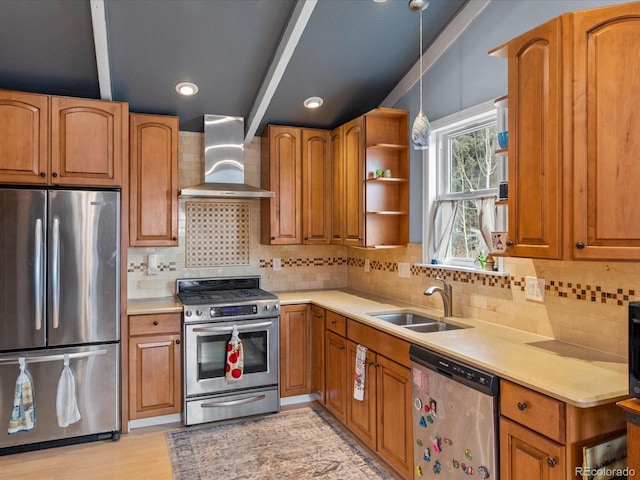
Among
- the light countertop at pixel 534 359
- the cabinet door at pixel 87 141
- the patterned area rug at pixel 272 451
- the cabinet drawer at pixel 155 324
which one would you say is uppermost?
the cabinet door at pixel 87 141

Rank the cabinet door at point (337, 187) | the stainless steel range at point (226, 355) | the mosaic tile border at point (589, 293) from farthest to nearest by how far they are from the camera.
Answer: the cabinet door at point (337, 187), the stainless steel range at point (226, 355), the mosaic tile border at point (589, 293)

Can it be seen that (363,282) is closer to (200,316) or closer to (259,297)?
(259,297)

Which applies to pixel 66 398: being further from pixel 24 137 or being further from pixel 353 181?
pixel 353 181

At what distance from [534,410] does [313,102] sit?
9.83 ft

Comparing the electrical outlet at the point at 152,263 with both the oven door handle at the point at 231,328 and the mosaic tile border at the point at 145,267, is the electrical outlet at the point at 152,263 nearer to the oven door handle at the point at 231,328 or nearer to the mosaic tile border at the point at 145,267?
the mosaic tile border at the point at 145,267

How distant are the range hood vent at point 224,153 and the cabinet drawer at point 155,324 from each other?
1078 mm

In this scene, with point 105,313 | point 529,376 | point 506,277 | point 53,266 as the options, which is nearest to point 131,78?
point 53,266

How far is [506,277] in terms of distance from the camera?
268 cm

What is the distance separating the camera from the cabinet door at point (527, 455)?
1628 mm

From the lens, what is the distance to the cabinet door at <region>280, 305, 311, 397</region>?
149 inches

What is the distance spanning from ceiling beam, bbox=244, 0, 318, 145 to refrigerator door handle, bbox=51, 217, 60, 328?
1.72 meters

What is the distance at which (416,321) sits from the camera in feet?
10.6

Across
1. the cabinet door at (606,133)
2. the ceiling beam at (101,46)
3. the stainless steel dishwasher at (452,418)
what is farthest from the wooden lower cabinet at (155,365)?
the cabinet door at (606,133)

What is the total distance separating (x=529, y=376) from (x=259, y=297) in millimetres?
2365
